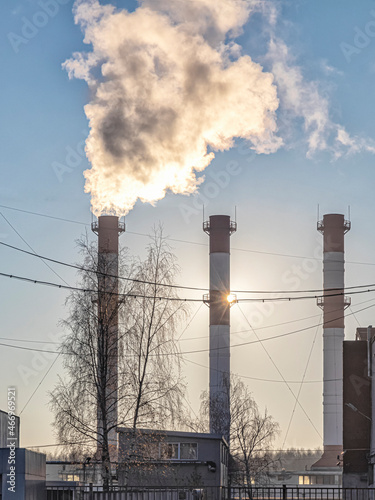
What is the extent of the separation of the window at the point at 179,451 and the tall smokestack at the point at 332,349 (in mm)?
34949

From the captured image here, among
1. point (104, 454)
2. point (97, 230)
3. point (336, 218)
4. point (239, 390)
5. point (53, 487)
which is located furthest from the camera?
point (336, 218)

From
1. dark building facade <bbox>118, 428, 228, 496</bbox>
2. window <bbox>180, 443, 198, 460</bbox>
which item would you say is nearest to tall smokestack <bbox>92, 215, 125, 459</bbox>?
dark building facade <bbox>118, 428, 228, 496</bbox>

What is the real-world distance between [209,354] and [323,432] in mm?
12533

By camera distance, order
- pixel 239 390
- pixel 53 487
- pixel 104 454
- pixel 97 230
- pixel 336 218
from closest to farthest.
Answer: pixel 53 487 < pixel 104 454 < pixel 97 230 < pixel 239 390 < pixel 336 218

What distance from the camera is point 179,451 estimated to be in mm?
47125

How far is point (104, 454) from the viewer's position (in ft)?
118

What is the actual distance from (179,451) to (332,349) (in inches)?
1432

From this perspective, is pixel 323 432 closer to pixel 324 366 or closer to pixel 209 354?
pixel 324 366

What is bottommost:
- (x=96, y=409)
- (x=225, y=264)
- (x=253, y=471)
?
(x=253, y=471)

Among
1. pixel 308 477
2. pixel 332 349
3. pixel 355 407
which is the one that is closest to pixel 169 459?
pixel 355 407

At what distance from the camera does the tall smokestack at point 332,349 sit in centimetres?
8081

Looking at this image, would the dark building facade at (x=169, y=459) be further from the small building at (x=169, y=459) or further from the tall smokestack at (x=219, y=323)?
the tall smokestack at (x=219, y=323)

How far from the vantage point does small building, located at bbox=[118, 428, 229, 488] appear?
37.6m

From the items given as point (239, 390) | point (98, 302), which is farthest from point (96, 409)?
point (239, 390)
